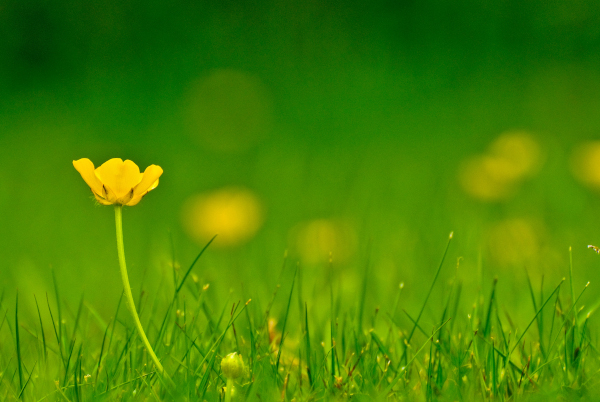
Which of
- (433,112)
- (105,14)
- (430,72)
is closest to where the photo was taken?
(433,112)

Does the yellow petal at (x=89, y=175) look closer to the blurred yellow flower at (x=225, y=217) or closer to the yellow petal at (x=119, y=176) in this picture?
the yellow petal at (x=119, y=176)

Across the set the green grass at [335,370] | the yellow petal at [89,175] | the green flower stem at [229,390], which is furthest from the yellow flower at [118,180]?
the green flower stem at [229,390]

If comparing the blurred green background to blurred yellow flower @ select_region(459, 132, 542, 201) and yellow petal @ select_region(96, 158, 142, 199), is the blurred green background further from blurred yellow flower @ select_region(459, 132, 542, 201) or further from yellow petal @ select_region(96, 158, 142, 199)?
yellow petal @ select_region(96, 158, 142, 199)

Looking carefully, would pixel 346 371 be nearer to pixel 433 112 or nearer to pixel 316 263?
pixel 316 263

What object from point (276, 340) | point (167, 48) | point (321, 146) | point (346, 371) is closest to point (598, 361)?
point (346, 371)

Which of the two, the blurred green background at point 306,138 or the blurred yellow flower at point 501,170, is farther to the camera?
the blurred yellow flower at point 501,170

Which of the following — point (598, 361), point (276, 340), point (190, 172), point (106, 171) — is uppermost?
point (106, 171)

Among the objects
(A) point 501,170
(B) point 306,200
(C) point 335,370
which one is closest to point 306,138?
(B) point 306,200

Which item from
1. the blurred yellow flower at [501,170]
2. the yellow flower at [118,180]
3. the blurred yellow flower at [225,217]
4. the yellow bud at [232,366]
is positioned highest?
the yellow flower at [118,180]
